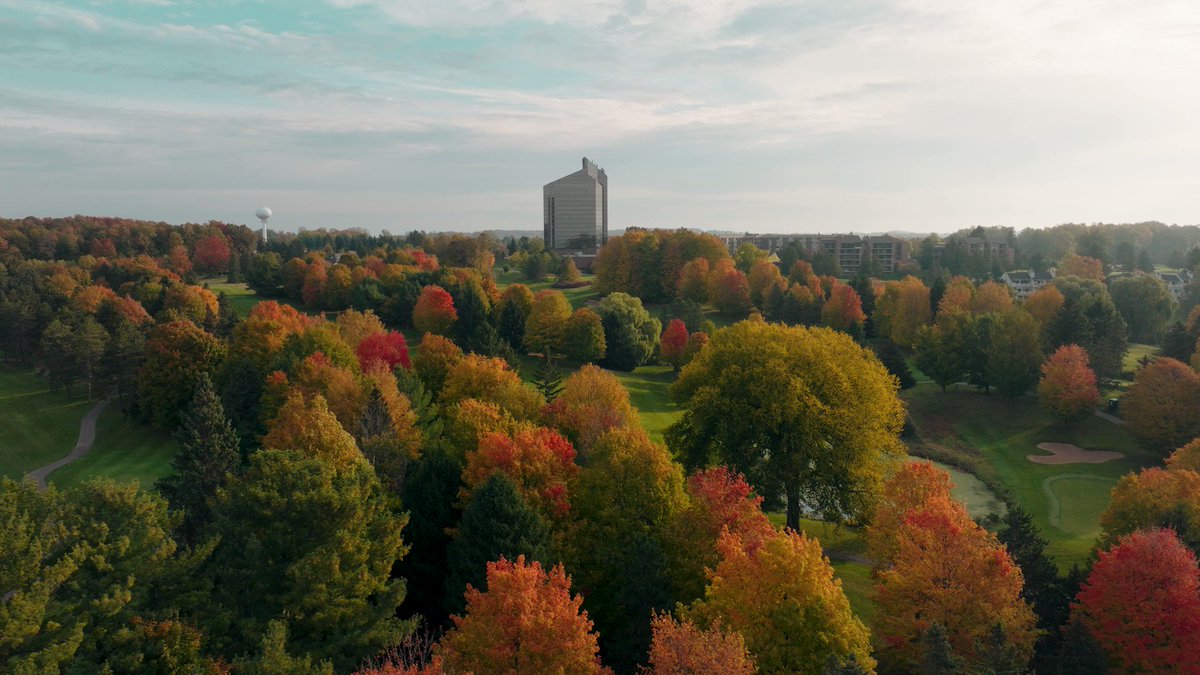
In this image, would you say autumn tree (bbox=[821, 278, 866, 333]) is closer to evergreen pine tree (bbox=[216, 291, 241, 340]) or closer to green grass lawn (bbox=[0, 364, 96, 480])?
evergreen pine tree (bbox=[216, 291, 241, 340])

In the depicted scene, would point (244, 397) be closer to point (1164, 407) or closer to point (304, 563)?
point (304, 563)

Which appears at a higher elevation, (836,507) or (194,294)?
(194,294)

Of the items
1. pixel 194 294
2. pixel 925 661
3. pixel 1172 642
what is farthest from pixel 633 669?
pixel 194 294

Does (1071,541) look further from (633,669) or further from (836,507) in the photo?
(633,669)

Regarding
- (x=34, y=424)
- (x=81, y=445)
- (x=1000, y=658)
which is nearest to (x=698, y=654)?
(x=1000, y=658)

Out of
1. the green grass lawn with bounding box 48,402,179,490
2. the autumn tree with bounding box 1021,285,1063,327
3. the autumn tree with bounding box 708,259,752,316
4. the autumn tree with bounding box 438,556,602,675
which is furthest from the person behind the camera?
the autumn tree with bounding box 708,259,752,316

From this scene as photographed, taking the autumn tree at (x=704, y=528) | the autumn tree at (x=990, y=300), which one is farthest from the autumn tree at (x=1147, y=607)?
the autumn tree at (x=990, y=300)

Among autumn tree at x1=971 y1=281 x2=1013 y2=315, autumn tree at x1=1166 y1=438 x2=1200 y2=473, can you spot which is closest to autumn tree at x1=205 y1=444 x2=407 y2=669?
autumn tree at x1=1166 y1=438 x2=1200 y2=473
